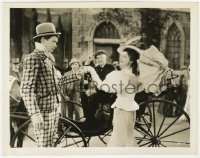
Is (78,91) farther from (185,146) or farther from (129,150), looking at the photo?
(185,146)

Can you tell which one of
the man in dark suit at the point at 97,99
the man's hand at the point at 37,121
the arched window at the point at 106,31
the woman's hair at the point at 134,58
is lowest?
the man's hand at the point at 37,121

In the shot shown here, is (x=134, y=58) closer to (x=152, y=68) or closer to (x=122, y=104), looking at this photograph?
(x=152, y=68)

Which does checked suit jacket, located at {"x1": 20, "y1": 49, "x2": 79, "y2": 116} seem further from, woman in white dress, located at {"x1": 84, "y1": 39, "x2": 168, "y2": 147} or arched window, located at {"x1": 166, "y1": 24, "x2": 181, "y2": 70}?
arched window, located at {"x1": 166, "y1": 24, "x2": 181, "y2": 70}

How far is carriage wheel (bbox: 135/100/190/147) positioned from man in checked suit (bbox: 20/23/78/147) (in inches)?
15.9

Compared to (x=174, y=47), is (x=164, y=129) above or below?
below

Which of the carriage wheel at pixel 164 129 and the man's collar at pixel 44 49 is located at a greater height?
the man's collar at pixel 44 49

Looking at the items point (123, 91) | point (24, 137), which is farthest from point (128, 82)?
point (24, 137)

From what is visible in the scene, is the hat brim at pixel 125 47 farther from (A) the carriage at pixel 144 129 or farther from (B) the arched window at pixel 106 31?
(A) the carriage at pixel 144 129

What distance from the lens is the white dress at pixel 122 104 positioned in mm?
1952

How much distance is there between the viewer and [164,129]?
1977mm

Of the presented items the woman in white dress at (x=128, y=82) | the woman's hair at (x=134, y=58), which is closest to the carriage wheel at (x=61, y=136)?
the woman in white dress at (x=128, y=82)

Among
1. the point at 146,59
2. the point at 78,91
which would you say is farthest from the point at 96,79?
the point at 146,59

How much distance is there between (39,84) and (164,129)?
2.04 ft

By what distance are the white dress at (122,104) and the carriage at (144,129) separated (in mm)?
27
